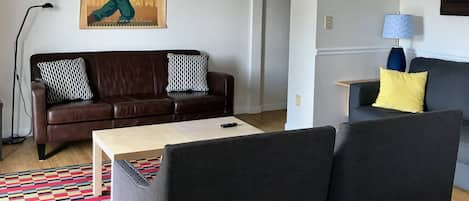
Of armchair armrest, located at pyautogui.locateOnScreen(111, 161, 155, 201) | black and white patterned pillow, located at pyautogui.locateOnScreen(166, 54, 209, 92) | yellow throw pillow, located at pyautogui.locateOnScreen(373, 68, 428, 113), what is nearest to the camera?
armchair armrest, located at pyautogui.locateOnScreen(111, 161, 155, 201)

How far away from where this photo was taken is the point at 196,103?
491 centimetres

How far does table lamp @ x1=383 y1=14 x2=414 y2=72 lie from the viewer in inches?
197

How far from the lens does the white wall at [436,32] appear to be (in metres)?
4.84

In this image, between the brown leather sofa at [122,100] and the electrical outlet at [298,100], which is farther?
the electrical outlet at [298,100]

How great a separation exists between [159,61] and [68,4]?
97 centimetres

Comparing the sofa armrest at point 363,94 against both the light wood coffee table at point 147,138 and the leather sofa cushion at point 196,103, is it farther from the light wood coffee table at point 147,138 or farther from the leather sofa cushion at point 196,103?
the light wood coffee table at point 147,138

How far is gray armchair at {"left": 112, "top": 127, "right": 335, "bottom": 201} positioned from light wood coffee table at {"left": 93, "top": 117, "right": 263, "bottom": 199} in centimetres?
79

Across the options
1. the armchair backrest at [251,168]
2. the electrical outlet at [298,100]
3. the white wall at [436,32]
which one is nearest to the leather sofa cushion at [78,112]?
the electrical outlet at [298,100]

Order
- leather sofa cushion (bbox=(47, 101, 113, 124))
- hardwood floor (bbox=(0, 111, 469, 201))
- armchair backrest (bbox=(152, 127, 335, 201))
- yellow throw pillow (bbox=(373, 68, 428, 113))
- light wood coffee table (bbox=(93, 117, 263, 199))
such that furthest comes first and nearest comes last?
1. yellow throw pillow (bbox=(373, 68, 428, 113))
2. leather sofa cushion (bbox=(47, 101, 113, 124))
3. hardwood floor (bbox=(0, 111, 469, 201))
4. light wood coffee table (bbox=(93, 117, 263, 199))
5. armchair backrest (bbox=(152, 127, 335, 201))

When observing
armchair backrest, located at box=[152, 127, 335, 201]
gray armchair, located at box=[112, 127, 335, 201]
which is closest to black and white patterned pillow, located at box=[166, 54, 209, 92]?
gray armchair, located at box=[112, 127, 335, 201]

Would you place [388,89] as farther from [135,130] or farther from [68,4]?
[68,4]

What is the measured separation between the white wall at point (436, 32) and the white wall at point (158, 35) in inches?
66.5

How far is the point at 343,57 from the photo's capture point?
524cm

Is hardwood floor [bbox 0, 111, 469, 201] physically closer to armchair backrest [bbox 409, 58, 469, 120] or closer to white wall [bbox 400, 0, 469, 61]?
armchair backrest [bbox 409, 58, 469, 120]
